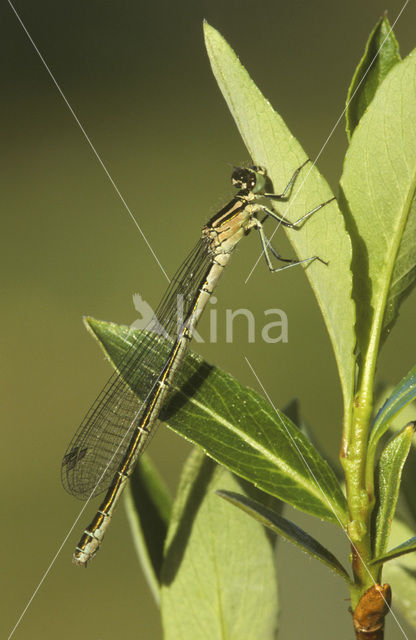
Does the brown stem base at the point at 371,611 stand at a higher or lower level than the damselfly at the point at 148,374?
lower

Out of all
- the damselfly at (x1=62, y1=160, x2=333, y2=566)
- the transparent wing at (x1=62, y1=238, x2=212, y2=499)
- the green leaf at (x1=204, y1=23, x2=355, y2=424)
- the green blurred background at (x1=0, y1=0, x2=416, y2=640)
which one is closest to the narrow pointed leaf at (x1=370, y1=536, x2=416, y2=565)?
the green leaf at (x1=204, y1=23, x2=355, y2=424)

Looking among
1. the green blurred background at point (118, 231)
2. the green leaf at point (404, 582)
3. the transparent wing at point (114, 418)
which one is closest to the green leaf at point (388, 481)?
the green leaf at point (404, 582)

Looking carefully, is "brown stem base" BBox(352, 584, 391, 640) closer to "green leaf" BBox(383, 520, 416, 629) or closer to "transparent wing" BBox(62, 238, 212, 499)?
"green leaf" BBox(383, 520, 416, 629)

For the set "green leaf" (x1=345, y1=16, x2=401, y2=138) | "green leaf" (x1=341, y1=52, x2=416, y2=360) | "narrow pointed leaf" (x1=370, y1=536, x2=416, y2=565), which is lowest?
"narrow pointed leaf" (x1=370, y1=536, x2=416, y2=565)

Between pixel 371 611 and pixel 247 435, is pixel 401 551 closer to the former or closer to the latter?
pixel 371 611

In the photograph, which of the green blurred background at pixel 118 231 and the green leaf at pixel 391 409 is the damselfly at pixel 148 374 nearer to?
the green leaf at pixel 391 409

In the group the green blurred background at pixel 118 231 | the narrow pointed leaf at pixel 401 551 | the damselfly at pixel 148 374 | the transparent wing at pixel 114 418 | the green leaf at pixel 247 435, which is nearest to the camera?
the narrow pointed leaf at pixel 401 551
